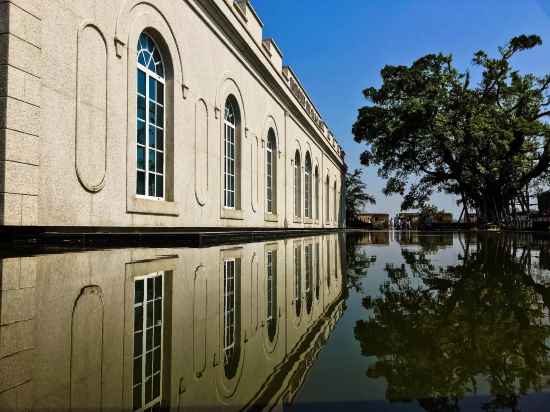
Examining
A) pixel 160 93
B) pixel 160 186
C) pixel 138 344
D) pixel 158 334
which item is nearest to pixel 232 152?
pixel 160 93

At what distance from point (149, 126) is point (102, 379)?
8.64 m

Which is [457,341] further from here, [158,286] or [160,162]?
[160,162]

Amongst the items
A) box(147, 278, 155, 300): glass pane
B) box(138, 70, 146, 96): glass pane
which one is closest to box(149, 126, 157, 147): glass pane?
box(138, 70, 146, 96): glass pane

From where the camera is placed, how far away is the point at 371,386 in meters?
1.33

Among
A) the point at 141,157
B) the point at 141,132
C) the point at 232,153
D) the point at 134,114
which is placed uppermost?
the point at 232,153

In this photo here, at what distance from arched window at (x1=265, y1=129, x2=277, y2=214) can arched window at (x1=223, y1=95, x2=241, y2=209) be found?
4.27m

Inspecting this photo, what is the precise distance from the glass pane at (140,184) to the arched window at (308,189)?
18.1 metres

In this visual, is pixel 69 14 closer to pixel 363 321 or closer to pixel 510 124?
pixel 363 321

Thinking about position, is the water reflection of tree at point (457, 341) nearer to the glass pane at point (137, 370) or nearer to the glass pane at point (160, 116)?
the glass pane at point (137, 370)

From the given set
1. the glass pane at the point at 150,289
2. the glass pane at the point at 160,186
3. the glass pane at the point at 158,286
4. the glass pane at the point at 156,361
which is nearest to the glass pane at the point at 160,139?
the glass pane at the point at 160,186

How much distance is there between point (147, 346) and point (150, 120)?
8402mm

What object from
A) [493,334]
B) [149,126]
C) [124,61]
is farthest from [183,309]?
[149,126]

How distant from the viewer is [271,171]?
19.3 m

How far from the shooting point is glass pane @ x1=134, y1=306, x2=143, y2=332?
6.73 ft
